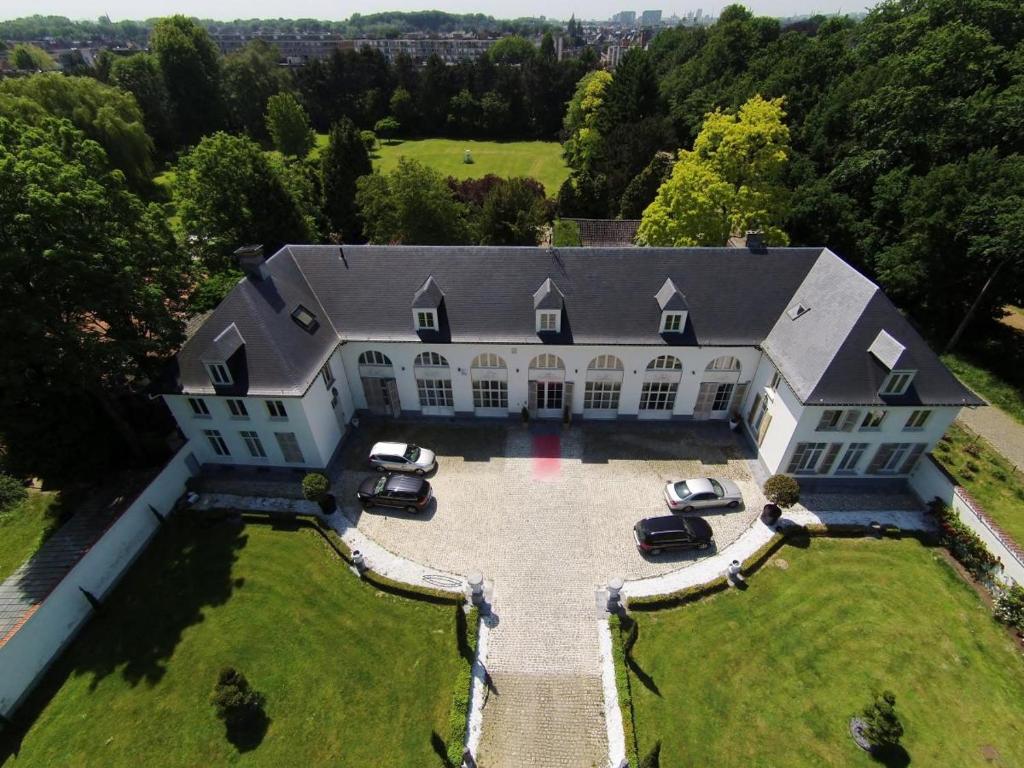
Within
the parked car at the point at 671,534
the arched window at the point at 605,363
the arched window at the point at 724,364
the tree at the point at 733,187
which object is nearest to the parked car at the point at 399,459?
the arched window at the point at 605,363

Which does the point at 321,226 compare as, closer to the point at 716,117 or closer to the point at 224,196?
the point at 224,196

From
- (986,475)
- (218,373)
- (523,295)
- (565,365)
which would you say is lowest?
(986,475)

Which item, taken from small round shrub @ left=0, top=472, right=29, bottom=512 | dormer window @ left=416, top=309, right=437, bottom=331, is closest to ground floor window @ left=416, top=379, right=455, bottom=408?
dormer window @ left=416, top=309, right=437, bottom=331

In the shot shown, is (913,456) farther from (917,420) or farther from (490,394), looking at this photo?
(490,394)

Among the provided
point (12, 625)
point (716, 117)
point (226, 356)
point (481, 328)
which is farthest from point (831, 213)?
point (12, 625)

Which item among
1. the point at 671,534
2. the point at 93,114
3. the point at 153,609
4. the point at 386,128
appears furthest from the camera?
the point at 386,128

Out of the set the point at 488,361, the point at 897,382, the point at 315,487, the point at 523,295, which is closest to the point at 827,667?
the point at 897,382
